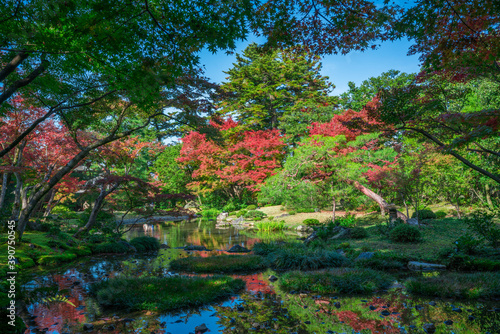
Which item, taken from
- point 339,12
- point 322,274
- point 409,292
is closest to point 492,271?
point 409,292

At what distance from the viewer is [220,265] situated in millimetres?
7766

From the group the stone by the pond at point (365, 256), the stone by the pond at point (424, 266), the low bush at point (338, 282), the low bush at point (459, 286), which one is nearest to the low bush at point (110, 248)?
the low bush at point (338, 282)

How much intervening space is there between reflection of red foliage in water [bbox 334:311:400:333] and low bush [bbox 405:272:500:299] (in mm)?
1688

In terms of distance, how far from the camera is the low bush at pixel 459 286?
488 centimetres

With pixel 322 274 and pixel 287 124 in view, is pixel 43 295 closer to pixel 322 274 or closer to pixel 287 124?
pixel 322 274

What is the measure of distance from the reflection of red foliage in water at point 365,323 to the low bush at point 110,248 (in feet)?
29.4

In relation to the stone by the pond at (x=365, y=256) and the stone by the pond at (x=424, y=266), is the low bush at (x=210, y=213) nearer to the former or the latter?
the stone by the pond at (x=365, y=256)

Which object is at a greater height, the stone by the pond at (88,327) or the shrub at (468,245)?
the shrub at (468,245)

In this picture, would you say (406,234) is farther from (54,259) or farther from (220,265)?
(54,259)

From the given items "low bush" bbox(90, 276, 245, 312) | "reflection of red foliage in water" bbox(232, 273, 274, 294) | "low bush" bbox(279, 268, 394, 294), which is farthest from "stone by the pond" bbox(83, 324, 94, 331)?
"low bush" bbox(279, 268, 394, 294)

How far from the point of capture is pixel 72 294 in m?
5.50

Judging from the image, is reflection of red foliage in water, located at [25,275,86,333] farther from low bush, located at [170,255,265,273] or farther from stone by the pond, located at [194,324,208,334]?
low bush, located at [170,255,265,273]

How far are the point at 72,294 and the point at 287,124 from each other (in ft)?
68.0

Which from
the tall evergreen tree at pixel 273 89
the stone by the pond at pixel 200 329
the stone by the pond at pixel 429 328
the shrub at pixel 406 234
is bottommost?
the stone by the pond at pixel 429 328
